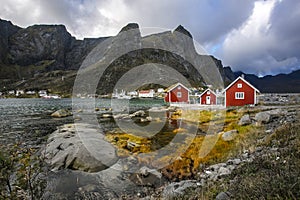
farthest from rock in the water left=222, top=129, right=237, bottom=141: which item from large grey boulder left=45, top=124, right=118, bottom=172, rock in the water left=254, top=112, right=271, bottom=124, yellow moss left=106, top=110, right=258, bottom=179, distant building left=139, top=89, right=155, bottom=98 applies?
distant building left=139, top=89, right=155, bottom=98

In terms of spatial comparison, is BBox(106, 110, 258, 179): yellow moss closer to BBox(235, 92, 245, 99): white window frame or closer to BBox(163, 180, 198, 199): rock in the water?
BBox(163, 180, 198, 199): rock in the water

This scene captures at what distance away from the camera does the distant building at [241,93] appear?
33719mm

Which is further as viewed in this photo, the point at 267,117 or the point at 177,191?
the point at 267,117

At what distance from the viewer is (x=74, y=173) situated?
1331cm

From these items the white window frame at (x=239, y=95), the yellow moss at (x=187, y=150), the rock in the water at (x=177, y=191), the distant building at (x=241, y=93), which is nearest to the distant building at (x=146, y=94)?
the distant building at (x=241, y=93)

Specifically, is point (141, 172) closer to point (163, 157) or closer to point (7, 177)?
point (163, 157)

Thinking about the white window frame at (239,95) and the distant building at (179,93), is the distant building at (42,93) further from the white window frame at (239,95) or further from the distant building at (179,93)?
the white window frame at (239,95)

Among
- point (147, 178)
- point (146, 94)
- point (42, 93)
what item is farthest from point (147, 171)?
point (42, 93)

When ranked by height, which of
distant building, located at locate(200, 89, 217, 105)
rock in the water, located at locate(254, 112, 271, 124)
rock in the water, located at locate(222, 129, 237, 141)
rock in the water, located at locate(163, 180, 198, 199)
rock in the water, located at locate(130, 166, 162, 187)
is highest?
distant building, located at locate(200, 89, 217, 105)

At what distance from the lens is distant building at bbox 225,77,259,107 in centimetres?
3372

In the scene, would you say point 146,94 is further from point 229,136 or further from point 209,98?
point 229,136

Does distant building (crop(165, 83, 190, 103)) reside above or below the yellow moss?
above

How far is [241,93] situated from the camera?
112 feet

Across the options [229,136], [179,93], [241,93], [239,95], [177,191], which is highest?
[179,93]
